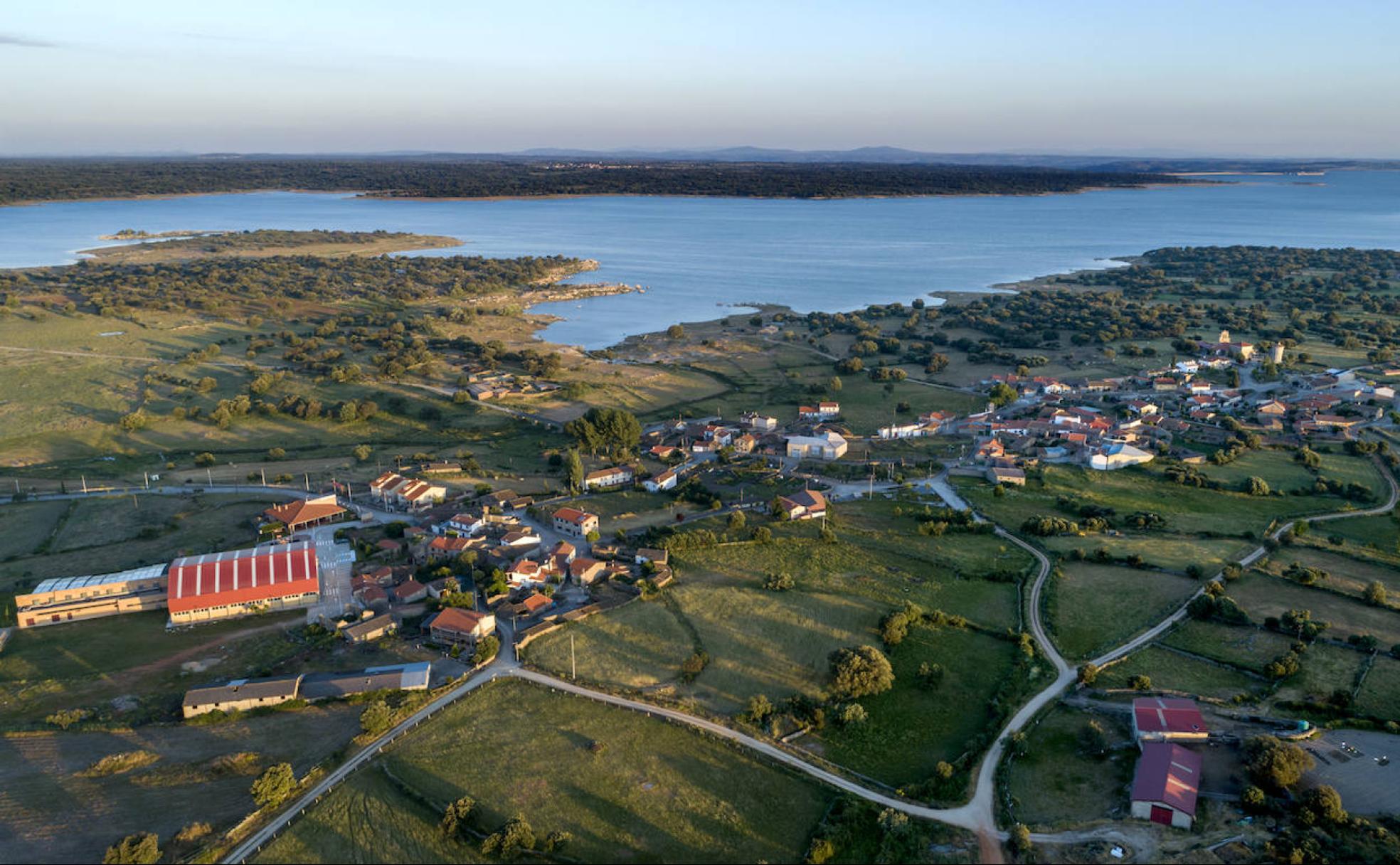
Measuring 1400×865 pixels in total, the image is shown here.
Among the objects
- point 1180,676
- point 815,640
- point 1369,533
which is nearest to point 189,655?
point 815,640

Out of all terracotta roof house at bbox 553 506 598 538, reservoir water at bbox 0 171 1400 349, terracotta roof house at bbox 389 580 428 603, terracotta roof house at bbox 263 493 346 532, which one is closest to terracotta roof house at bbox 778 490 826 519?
terracotta roof house at bbox 553 506 598 538

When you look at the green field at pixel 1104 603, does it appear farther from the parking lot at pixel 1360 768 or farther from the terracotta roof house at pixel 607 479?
the terracotta roof house at pixel 607 479

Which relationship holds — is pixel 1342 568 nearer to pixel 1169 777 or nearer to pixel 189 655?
pixel 1169 777

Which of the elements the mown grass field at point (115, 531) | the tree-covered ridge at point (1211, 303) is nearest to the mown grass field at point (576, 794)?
the mown grass field at point (115, 531)

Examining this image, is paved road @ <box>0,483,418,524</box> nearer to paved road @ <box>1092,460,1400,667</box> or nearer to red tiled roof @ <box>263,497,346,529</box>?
red tiled roof @ <box>263,497,346,529</box>

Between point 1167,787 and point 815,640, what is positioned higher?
point 1167,787

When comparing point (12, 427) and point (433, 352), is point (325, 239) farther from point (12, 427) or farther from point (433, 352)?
point (12, 427)
